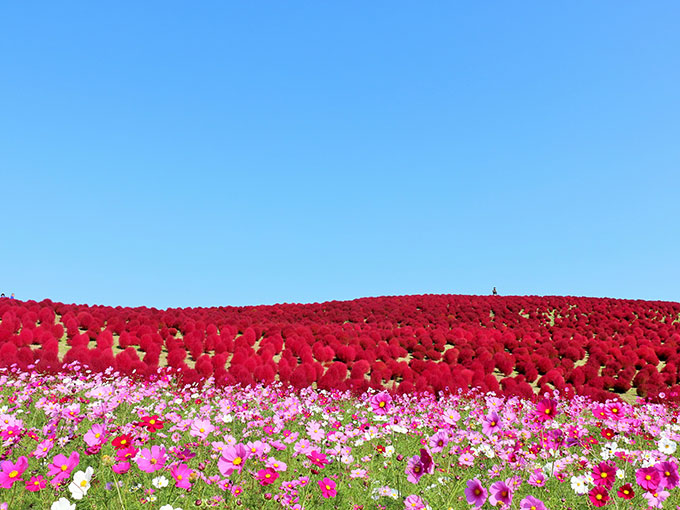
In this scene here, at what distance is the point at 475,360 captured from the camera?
606 inches

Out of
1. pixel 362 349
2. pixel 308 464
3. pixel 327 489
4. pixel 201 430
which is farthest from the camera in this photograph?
pixel 362 349

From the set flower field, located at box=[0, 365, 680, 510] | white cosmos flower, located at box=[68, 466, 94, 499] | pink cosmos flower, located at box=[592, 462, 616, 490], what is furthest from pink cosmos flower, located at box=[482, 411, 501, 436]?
white cosmos flower, located at box=[68, 466, 94, 499]

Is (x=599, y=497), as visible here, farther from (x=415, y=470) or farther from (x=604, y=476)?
(x=415, y=470)

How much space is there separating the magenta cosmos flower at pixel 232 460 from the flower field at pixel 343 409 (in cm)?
2

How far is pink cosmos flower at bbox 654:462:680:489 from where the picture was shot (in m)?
2.80

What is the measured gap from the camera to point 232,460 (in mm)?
2584

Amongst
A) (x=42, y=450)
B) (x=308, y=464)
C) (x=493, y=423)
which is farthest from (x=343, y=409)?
(x=42, y=450)

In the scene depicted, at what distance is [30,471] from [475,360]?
1318cm

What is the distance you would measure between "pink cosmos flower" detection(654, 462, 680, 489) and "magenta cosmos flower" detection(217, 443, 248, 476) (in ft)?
7.94

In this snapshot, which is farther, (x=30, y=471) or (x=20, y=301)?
(x=20, y=301)

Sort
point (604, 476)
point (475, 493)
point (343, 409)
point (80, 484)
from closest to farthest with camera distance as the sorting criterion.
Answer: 1. point (475, 493)
2. point (80, 484)
3. point (604, 476)
4. point (343, 409)

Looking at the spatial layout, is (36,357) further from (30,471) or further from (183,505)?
(183,505)

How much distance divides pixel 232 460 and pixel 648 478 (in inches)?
Answer: 94.1

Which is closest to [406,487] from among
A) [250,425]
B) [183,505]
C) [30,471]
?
[250,425]
